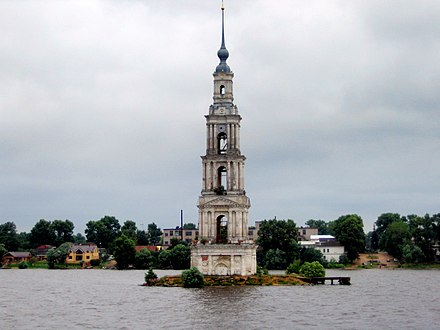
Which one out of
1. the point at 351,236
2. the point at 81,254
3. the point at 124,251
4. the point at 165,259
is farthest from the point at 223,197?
the point at 81,254

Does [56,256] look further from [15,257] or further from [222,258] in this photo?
[222,258]

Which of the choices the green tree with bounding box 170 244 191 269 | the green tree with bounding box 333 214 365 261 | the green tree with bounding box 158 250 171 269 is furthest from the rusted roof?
the green tree with bounding box 333 214 365 261

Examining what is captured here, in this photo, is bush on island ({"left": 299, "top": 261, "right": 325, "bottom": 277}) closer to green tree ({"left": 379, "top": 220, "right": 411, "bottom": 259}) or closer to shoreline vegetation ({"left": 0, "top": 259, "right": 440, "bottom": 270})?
shoreline vegetation ({"left": 0, "top": 259, "right": 440, "bottom": 270})

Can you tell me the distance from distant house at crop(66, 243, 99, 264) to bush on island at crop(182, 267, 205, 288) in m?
105

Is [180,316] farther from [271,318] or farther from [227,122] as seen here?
[227,122]

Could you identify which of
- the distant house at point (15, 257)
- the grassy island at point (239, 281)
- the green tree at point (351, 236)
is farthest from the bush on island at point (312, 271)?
the distant house at point (15, 257)

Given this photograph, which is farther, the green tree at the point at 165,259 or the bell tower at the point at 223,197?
the green tree at the point at 165,259

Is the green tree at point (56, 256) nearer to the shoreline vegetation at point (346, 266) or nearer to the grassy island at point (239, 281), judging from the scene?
the shoreline vegetation at point (346, 266)

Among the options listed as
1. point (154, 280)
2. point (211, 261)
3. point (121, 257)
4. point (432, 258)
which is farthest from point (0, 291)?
point (432, 258)

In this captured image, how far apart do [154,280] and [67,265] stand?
9211 cm

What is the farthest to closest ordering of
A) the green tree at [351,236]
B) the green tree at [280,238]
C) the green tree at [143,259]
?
the green tree at [351,236], the green tree at [143,259], the green tree at [280,238]

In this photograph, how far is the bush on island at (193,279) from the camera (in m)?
87.1

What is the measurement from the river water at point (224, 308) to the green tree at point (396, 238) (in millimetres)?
77720

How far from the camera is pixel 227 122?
99.4 meters
